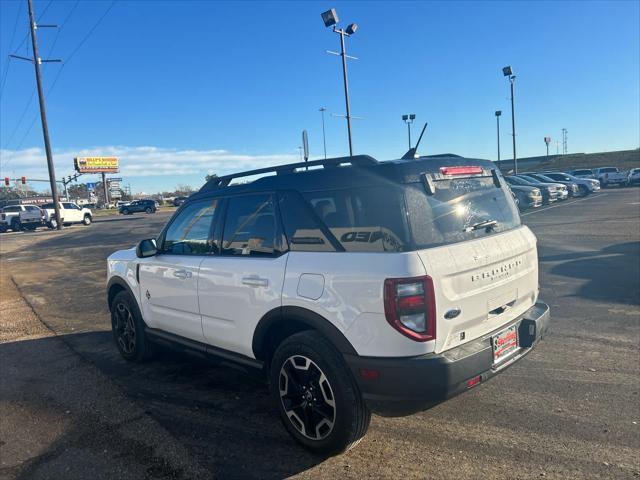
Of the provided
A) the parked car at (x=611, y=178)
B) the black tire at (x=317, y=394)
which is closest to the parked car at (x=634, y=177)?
the parked car at (x=611, y=178)

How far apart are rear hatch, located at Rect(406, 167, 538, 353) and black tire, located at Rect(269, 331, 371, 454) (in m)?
0.63

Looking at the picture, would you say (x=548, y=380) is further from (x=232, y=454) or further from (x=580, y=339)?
(x=232, y=454)

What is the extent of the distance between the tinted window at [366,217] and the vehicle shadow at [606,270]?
16.9ft

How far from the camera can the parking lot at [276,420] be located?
3.08 meters

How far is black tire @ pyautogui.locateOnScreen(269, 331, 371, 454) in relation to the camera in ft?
9.65

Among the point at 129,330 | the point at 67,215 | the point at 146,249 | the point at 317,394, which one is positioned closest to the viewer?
A: the point at 317,394

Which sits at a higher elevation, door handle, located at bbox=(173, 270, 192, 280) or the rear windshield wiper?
the rear windshield wiper

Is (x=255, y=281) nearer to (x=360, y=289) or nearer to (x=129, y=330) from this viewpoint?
(x=360, y=289)

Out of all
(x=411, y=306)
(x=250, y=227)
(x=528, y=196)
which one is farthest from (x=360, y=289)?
(x=528, y=196)

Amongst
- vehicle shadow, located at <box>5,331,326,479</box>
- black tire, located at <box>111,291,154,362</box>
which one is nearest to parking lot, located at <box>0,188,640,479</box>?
vehicle shadow, located at <box>5,331,326,479</box>

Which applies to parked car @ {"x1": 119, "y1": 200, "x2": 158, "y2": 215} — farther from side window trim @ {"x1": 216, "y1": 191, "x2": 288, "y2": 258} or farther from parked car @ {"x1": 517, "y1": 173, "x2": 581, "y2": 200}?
side window trim @ {"x1": 216, "y1": 191, "x2": 288, "y2": 258}

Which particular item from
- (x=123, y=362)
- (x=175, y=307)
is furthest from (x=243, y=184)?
(x=123, y=362)

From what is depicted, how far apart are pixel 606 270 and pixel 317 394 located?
7374 millimetres

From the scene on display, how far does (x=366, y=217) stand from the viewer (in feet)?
9.84
